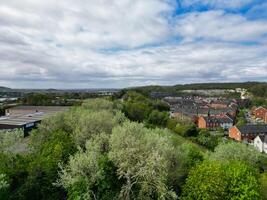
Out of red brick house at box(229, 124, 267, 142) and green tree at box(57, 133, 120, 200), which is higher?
green tree at box(57, 133, 120, 200)

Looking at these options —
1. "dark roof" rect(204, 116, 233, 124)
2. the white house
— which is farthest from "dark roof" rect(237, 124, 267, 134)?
"dark roof" rect(204, 116, 233, 124)

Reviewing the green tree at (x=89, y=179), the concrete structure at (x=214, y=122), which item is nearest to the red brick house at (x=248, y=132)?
the concrete structure at (x=214, y=122)

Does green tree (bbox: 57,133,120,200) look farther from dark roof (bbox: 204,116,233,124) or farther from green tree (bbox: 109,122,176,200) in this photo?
dark roof (bbox: 204,116,233,124)

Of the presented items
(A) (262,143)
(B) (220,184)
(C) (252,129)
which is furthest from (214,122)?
(B) (220,184)

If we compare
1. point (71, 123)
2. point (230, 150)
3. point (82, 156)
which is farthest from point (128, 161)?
point (71, 123)

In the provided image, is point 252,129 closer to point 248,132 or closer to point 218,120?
point 248,132

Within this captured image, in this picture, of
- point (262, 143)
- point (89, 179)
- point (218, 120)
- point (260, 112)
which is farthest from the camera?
point (260, 112)

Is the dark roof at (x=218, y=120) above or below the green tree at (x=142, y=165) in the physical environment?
below

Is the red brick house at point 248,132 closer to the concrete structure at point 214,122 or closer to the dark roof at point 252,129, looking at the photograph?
the dark roof at point 252,129

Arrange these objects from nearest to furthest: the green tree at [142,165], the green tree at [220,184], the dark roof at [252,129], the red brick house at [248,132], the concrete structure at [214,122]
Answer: the green tree at [220,184] → the green tree at [142,165] → the red brick house at [248,132] → the dark roof at [252,129] → the concrete structure at [214,122]

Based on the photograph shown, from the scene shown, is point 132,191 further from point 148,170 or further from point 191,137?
point 191,137
